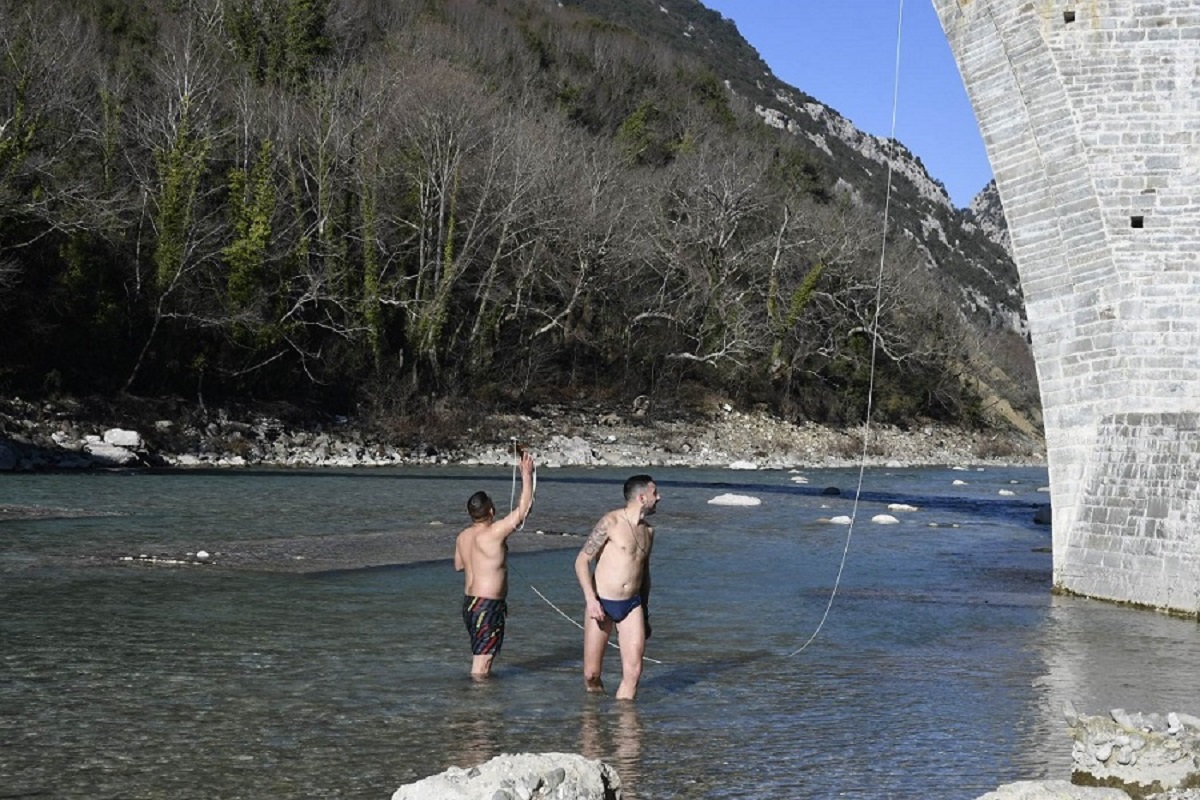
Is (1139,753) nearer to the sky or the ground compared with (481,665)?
nearer to the sky

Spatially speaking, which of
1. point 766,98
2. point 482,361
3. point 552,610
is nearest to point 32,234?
point 482,361

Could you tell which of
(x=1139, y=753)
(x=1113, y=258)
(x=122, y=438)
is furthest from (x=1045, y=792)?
(x=122, y=438)

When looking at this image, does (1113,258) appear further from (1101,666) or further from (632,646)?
(632,646)

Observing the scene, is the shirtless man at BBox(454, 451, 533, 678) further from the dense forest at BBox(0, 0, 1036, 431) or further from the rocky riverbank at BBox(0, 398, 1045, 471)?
the dense forest at BBox(0, 0, 1036, 431)

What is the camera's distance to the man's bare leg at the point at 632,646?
851cm

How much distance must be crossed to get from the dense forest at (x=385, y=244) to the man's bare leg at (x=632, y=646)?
25559mm

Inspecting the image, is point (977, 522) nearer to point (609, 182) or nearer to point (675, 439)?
point (675, 439)

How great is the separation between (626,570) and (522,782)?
123 inches

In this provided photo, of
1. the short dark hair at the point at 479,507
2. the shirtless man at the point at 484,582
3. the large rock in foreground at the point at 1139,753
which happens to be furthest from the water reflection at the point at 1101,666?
the short dark hair at the point at 479,507

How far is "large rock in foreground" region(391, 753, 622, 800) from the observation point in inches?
207

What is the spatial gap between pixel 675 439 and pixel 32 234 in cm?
2022

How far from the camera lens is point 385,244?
151 feet

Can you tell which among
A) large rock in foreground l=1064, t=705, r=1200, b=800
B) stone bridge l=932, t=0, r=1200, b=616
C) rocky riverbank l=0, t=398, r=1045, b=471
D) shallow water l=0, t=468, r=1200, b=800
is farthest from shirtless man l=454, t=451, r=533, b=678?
rocky riverbank l=0, t=398, r=1045, b=471

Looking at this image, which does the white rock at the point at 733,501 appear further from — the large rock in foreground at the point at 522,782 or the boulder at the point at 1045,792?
the large rock in foreground at the point at 522,782
